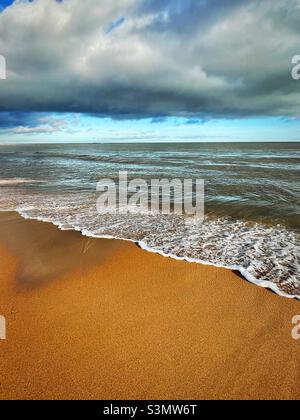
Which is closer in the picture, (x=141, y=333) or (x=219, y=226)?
(x=141, y=333)

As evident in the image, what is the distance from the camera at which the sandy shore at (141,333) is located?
7.74 feet

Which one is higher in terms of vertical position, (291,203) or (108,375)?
(291,203)

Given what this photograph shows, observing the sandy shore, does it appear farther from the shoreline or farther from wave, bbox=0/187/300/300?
wave, bbox=0/187/300/300

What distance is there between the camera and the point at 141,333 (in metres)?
2.97

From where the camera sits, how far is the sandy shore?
92.9 inches

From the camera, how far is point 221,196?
10.3m

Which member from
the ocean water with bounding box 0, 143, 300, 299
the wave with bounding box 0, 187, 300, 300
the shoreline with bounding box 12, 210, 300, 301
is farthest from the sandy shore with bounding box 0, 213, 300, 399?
the ocean water with bounding box 0, 143, 300, 299

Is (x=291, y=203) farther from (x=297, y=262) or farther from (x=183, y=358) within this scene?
(x=183, y=358)

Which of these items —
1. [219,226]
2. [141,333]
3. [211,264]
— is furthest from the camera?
[219,226]

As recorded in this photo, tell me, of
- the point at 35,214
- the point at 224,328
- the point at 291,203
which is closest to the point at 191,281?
the point at 224,328

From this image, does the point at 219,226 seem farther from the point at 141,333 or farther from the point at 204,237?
the point at 141,333

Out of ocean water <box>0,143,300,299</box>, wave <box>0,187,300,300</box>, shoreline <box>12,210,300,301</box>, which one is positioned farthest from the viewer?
ocean water <box>0,143,300,299</box>

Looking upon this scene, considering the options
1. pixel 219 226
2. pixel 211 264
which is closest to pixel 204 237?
pixel 219 226

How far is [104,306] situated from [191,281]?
4.69 ft
